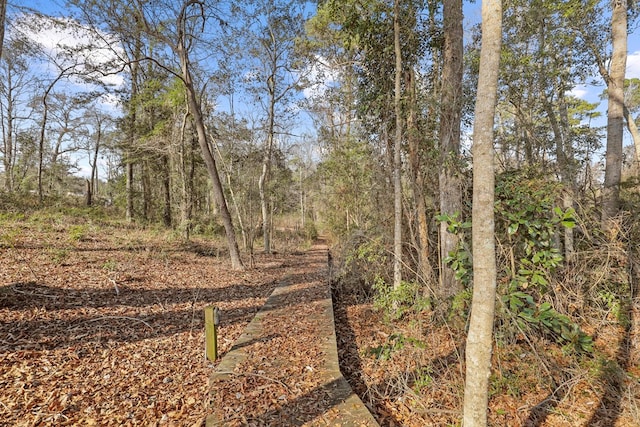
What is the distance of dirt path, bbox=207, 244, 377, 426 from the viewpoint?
260 centimetres

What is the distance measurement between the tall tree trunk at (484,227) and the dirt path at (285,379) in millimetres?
1092

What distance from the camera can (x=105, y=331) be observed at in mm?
3896

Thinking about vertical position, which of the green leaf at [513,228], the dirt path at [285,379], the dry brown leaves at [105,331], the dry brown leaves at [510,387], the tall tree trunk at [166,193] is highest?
the tall tree trunk at [166,193]

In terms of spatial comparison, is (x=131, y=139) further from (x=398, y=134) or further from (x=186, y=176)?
(x=398, y=134)

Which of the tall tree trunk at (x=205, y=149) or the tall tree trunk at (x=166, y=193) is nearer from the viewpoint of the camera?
the tall tree trunk at (x=205, y=149)

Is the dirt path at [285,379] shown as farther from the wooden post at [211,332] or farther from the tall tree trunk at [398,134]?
the tall tree trunk at [398,134]

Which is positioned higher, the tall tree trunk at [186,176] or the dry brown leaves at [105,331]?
the tall tree trunk at [186,176]

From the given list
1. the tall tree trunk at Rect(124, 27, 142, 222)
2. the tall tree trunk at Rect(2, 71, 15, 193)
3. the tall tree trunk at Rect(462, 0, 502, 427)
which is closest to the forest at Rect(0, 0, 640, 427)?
the tall tree trunk at Rect(462, 0, 502, 427)

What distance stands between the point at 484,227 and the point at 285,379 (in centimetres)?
250

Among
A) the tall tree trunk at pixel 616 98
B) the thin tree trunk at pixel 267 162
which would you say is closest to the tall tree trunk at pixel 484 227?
the tall tree trunk at pixel 616 98

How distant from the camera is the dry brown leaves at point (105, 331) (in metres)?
2.63

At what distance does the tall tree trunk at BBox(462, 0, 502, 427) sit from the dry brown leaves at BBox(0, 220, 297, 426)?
2229 millimetres

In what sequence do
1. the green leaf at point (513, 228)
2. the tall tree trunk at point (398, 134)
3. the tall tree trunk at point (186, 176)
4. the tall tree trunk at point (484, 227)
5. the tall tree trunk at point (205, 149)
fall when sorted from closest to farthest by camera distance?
the tall tree trunk at point (484, 227) < the green leaf at point (513, 228) < the tall tree trunk at point (398, 134) < the tall tree trunk at point (205, 149) < the tall tree trunk at point (186, 176)

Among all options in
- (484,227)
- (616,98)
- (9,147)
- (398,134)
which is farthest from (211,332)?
(9,147)
